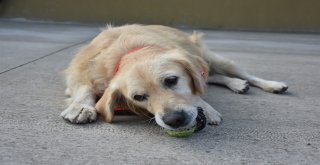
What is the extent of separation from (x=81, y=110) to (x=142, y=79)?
69 centimetres

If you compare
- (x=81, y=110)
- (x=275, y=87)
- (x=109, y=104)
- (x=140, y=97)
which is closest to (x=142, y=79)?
(x=140, y=97)

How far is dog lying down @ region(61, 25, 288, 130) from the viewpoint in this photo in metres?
3.55

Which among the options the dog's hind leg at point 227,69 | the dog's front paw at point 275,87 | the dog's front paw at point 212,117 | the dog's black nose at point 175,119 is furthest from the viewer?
the dog's hind leg at point 227,69

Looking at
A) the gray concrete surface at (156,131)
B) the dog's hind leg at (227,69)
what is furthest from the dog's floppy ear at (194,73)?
the dog's hind leg at (227,69)

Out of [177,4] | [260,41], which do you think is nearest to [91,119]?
[260,41]

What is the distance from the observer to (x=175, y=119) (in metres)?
3.34

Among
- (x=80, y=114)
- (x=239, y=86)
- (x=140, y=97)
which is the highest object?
(x=140, y=97)

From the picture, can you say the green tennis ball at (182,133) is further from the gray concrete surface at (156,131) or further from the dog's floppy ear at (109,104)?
the dog's floppy ear at (109,104)

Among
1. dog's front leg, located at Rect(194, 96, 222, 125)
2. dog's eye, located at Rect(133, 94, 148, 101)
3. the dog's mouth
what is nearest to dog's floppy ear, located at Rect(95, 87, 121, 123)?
dog's eye, located at Rect(133, 94, 148, 101)

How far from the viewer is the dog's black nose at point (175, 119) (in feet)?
11.0

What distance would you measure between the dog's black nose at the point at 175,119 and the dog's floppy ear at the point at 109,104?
693 millimetres

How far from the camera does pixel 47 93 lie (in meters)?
5.03

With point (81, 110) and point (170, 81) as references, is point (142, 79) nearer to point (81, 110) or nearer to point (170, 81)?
point (170, 81)

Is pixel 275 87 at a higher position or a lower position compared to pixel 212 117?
lower
